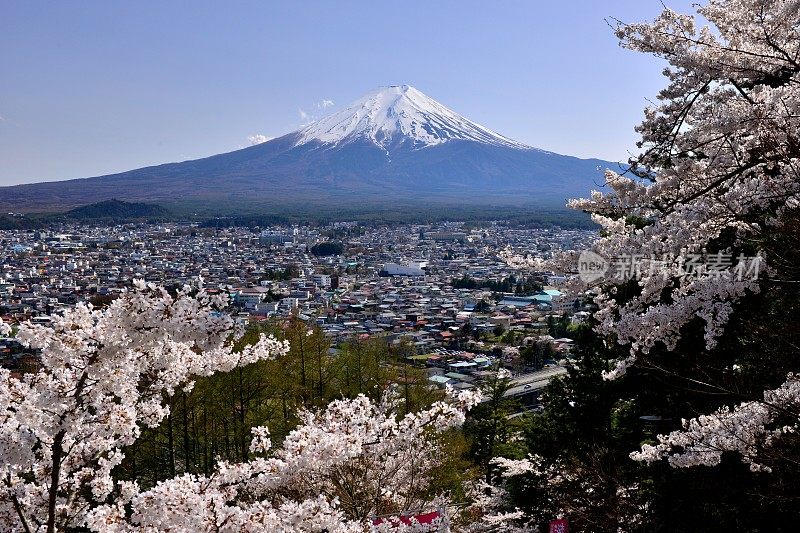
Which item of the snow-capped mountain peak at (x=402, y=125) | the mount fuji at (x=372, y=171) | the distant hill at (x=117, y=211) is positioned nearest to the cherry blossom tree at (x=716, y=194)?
the distant hill at (x=117, y=211)

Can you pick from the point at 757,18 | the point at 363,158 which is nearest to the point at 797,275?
the point at 757,18

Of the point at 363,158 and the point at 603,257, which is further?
the point at 363,158

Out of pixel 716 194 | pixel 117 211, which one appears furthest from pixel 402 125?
pixel 716 194

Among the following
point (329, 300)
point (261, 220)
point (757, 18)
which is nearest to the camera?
point (757, 18)

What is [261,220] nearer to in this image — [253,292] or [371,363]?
[253,292]

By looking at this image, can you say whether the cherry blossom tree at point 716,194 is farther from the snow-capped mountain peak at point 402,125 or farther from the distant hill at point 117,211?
the snow-capped mountain peak at point 402,125

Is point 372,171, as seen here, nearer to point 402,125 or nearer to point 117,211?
point 402,125

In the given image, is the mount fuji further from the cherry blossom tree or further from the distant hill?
the cherry blossom tree
